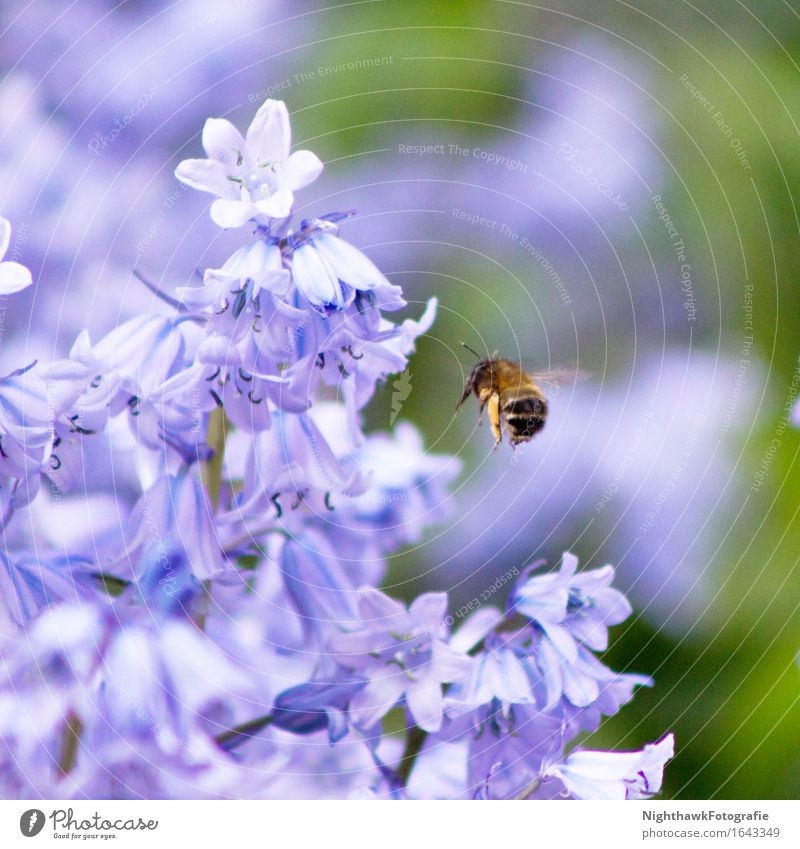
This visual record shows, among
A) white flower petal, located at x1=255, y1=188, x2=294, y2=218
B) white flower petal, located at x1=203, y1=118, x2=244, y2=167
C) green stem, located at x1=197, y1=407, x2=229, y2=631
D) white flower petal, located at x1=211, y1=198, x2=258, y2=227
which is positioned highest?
white flower petal, located at x1=203, y1=118, x2=244, y2=167

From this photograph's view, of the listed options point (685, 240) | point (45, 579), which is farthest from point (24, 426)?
point (685, 240)

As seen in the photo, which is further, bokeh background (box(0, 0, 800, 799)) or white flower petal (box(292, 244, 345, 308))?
bokeh background (box(0, 0, 800, 799))

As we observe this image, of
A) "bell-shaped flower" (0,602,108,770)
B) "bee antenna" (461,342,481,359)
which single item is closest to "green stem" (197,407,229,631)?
"bell-shaped flower" (0,602,108,770)

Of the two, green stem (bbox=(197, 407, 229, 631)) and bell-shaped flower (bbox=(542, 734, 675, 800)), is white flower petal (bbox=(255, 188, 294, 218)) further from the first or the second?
bell-shaped flower (bbox=(542, 734, 675, 800))

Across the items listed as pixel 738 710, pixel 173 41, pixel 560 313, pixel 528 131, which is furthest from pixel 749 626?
pixel 173 41

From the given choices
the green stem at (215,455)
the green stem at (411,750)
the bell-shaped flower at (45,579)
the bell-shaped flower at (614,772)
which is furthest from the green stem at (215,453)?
the bell-shaped flower at (614,772)

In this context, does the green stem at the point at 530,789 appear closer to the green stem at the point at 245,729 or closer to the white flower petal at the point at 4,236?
the green stem at the point at 245,729

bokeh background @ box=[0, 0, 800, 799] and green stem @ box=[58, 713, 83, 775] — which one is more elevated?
bokeh background @ box=[0, 0, 800, 799]
